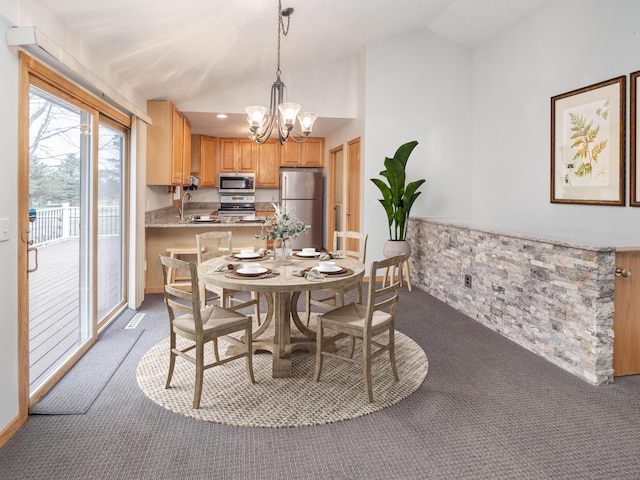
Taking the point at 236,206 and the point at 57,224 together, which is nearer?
the point at 57,224

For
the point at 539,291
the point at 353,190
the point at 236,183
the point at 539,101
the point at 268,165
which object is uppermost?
the point at 539,101

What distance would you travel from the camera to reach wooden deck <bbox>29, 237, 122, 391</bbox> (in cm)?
265

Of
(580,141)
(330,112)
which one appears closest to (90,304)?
(330,112)

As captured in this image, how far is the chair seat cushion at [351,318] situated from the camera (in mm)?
2598

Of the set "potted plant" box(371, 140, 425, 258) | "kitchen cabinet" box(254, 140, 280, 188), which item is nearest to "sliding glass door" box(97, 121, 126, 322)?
"potted plant" box(371, 140, 425, 258)

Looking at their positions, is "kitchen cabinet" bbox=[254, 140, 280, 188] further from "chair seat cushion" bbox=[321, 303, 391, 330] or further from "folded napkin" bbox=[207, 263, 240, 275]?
"chair seat cushion" bbox=[321, 303, 391, 330]

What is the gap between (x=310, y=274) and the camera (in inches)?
106

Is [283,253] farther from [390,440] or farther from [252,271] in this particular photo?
[390,440]

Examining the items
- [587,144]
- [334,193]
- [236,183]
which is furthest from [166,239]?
[587,144]

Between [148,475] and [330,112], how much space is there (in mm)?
5199

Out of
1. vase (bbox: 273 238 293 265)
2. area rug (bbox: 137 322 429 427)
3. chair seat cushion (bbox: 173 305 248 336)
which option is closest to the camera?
area rug (bbox: 137 322 429 427)

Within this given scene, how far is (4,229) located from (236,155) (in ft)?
19.9

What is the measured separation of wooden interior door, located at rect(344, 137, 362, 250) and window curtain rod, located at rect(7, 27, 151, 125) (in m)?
3.46

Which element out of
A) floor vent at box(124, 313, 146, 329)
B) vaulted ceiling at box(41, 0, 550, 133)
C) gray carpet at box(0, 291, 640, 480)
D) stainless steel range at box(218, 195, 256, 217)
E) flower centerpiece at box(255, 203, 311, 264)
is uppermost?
vaulted ceiling at box(41, 0, 550, 133)
